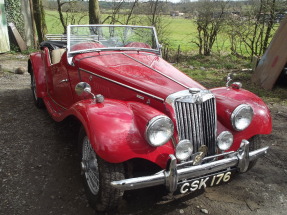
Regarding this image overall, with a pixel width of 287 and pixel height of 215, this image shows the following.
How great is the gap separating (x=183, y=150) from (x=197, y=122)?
1.09 feet

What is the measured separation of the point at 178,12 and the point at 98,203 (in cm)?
1213

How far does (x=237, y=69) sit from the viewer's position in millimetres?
9000

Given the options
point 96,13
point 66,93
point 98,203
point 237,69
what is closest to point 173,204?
point 98,203

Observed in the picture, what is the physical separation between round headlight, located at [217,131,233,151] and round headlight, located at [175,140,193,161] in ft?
1.18

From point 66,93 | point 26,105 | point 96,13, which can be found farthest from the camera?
point 96,13

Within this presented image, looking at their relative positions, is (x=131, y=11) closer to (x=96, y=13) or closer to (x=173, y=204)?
(x=96, y=13)

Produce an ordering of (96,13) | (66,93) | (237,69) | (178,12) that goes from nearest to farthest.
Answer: (66,93) → (237,69) → (96,13) → (178,12)

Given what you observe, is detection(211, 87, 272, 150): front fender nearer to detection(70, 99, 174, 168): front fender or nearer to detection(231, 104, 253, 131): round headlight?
detection(231, 104, 253, 131): round headlight

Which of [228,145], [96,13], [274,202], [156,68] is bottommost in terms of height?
[274,202]

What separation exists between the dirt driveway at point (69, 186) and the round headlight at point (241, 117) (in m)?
0.74

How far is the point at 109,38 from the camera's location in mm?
4062

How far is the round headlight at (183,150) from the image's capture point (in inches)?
93.4

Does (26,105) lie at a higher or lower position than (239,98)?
lower

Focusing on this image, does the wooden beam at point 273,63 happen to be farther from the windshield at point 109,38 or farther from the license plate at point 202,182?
the license plate at point 202,182
